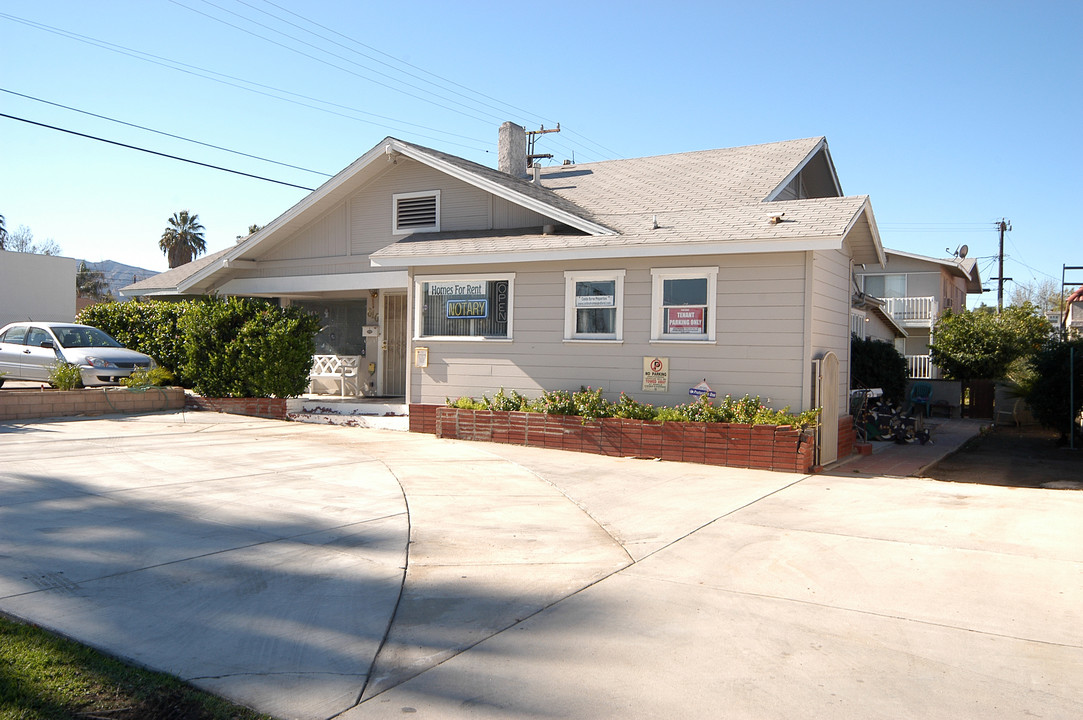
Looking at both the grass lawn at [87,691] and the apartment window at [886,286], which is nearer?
the grass lawn at [87,691]

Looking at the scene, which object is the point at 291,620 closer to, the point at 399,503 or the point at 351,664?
the point at 351,664

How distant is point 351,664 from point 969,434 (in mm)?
17186

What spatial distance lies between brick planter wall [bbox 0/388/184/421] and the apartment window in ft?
93.8

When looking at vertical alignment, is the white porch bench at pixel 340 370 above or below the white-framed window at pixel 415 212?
below

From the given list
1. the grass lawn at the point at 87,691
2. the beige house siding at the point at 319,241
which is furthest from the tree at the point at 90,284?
the grass lawn at the point at 87,691

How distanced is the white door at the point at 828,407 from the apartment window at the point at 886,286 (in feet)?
80.8

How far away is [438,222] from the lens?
631 inches

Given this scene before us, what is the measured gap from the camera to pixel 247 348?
51.6ft

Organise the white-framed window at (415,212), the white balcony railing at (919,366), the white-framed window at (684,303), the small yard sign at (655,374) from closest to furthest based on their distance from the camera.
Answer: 1. the white-framed window at (684,303)
2. the small yard sign at (655,374)
3. the white-framed window at (415,212)
4. the white balcony railing at (919,366)

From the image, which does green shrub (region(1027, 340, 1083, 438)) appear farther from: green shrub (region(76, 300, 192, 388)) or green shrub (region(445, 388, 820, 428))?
green shrub (region(76, 300, 192, 388))

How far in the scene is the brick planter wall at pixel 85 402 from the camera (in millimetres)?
13859

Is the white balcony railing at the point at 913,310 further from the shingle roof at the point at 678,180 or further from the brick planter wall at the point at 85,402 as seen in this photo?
the brick planter wall at the point at 85,402

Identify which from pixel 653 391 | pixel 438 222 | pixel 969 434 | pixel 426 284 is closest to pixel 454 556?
pixel 653 391

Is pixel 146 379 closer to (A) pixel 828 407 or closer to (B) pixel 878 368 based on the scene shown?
(A) pixel 828 407
